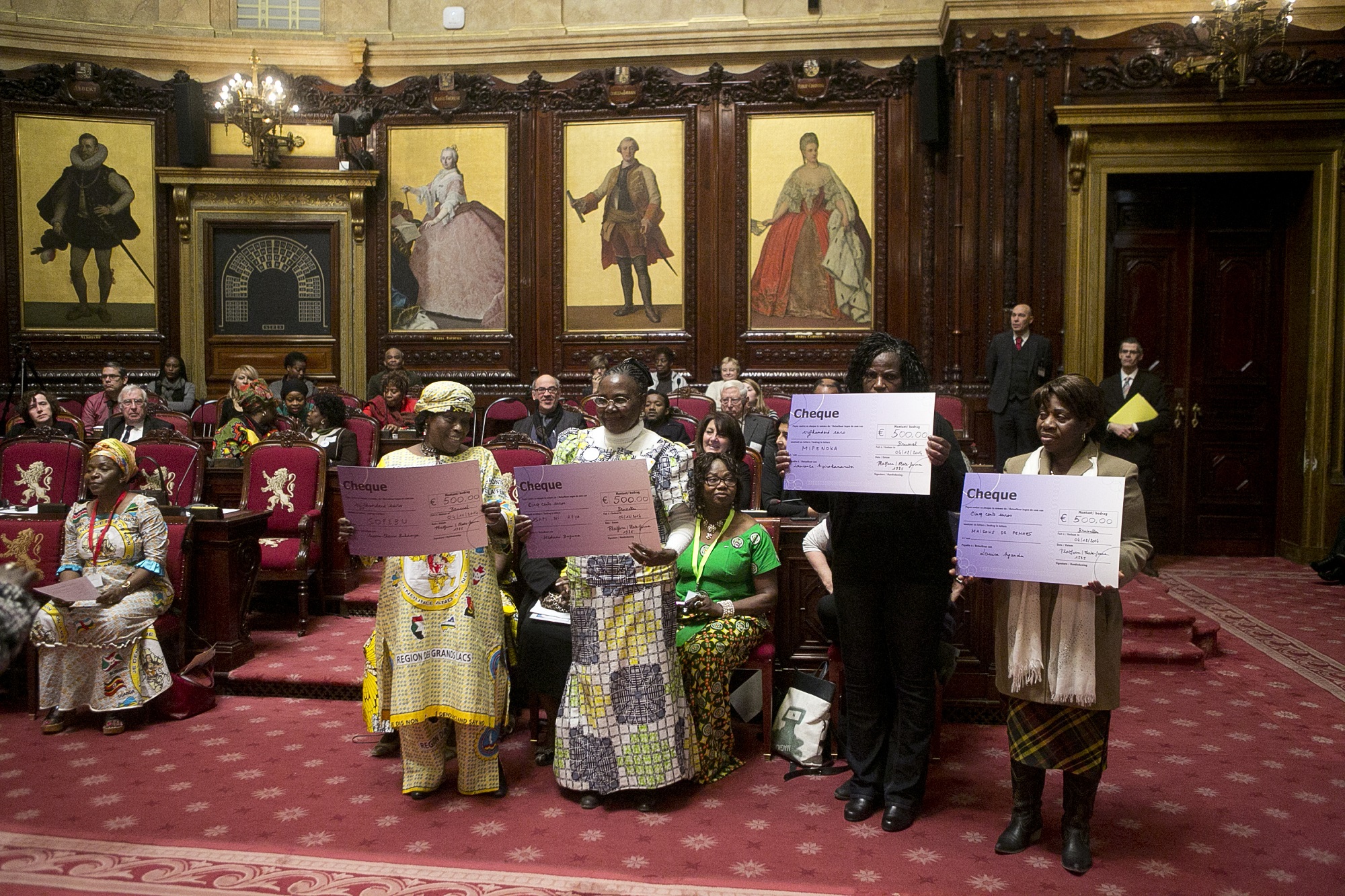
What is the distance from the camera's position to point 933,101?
8.61 m

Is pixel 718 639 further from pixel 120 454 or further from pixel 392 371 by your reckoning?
pixel 392 371

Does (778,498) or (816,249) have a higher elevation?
(816,249)

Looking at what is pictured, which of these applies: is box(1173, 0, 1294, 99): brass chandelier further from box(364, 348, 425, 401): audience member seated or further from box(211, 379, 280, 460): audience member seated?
box(211, 379, 280, 460): audience member seated

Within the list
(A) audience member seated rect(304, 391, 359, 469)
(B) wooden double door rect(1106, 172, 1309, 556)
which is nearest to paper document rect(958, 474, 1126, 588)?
(A) audience member seated rect(304, 391, 359, 469)

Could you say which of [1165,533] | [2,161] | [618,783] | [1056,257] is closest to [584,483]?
[618,783]

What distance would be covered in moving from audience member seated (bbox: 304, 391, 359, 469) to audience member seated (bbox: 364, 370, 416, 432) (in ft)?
3.70

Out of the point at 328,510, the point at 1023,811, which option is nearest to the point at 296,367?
the point at 328,510

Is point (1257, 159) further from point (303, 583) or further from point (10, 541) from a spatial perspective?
point (10, 541)

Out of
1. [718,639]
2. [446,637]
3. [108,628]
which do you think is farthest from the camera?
[108,628]

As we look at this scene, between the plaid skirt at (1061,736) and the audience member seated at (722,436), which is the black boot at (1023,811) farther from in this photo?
the audience member seated at (722,436)

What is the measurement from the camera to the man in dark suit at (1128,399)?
279 inches

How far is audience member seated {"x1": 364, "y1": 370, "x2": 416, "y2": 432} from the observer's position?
797 centimetres

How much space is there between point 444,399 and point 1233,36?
679 cm

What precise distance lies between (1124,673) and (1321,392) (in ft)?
13.9
